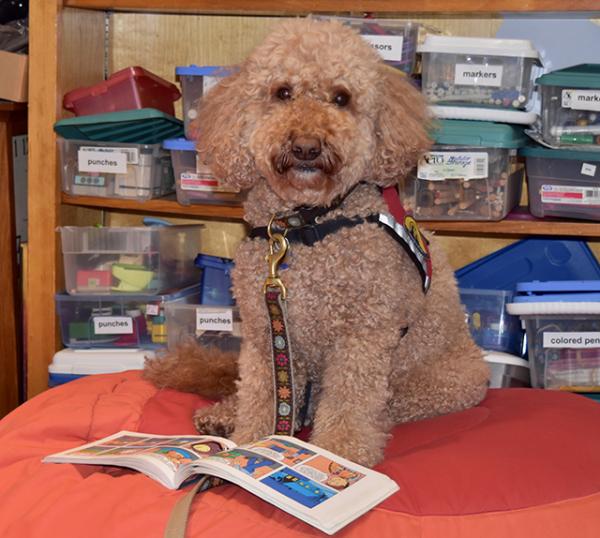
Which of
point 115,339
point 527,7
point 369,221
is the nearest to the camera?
point 369,221

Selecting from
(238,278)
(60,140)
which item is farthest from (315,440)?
(60,140)

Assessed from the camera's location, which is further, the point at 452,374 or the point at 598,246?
the point at 598,246

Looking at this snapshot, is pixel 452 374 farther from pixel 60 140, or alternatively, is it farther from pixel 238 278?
pixel 60 140

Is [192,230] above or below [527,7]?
below

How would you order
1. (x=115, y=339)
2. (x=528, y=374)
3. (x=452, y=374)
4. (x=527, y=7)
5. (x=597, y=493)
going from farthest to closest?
(x=115, y=339) < (x=528, y=374) < (x=527, y=7) < (x=452, y=374) < (x=597, y=493)

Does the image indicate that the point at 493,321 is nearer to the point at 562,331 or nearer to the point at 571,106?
the point at 562,331

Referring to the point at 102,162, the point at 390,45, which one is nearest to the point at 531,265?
the point at 390,45

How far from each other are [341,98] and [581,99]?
2.37ft

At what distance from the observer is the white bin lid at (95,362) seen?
210 centimetres

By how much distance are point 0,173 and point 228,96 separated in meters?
1.04

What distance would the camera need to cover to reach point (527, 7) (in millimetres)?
1835

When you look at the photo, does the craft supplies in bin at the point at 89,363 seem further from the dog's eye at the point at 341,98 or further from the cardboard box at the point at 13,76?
the dog's eye at the point at 341,98

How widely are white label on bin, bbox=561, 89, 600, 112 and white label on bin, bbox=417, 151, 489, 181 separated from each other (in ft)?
0.67

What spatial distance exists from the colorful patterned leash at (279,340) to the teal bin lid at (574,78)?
0.79 m
